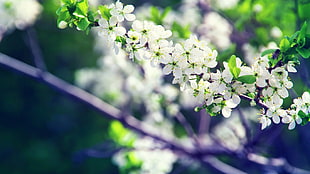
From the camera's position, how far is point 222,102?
1.30 meters

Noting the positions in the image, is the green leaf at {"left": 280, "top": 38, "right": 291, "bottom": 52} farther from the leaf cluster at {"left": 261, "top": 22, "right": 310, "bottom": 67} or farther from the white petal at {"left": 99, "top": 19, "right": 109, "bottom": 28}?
the white petal at {"left": 99, "top": 19, "right": 109, "bottom": 28}

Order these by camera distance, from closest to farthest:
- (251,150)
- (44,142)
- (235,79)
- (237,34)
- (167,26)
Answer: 1. (235,79)
2. (251,150)
3. (167,26)
4. (237,34)
5. (44,142)

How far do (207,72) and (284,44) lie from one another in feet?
0.82

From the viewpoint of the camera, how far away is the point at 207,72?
133 cm

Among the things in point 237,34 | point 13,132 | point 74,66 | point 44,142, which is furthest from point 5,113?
point 237,34

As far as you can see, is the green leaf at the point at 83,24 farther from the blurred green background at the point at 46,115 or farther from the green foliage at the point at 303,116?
the blurred green background at the point at 46,115

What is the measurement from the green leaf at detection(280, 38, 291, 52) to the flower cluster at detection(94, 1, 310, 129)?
0.16 feet

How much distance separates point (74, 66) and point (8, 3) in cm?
396

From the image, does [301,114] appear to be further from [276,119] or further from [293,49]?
[293,49]

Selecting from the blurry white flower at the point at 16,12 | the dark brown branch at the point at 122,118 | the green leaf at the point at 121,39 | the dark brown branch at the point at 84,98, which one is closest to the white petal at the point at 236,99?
the green leaf at the point at 121,39

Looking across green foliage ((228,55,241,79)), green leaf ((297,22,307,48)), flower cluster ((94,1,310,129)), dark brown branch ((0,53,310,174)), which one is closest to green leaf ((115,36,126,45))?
flower cluster ((94,1,310,129))

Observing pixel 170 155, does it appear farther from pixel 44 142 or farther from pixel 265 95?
pixel 44 142

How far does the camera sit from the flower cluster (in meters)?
1.25

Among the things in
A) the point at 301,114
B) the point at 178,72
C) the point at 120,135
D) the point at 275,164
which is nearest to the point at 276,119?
the point at 301,114
